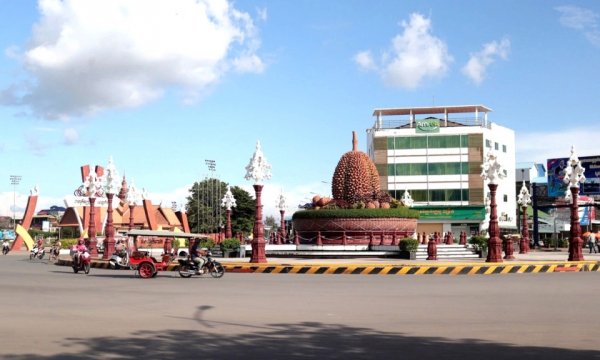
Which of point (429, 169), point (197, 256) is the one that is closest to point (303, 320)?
point (197, 256)

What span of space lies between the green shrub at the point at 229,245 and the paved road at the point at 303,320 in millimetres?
→ 14616

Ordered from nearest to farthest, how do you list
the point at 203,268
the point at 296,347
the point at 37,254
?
the point at 296,347, the point at 203,268, the point at 37,254

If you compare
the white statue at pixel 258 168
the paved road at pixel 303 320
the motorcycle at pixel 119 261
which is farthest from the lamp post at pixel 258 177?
the paved road at pixel 303 320

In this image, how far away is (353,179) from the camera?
38.0 m

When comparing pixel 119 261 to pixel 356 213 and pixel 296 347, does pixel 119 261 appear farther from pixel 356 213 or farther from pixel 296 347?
pixel 296 347

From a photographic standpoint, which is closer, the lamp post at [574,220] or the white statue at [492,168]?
the white statue at [492,168]

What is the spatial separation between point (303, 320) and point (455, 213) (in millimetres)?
65605

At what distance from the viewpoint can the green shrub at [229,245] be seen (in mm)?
32525

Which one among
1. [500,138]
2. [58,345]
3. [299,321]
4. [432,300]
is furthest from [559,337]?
[500,138]

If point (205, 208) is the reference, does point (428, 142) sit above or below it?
above

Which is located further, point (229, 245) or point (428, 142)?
point (428, 142)

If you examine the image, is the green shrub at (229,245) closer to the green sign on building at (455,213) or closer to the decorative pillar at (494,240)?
the decorative pillar at (494,240)

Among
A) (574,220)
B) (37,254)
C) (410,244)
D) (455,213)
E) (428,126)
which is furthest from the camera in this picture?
(428,126)

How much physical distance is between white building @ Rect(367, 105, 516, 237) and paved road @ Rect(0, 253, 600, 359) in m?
57.3
